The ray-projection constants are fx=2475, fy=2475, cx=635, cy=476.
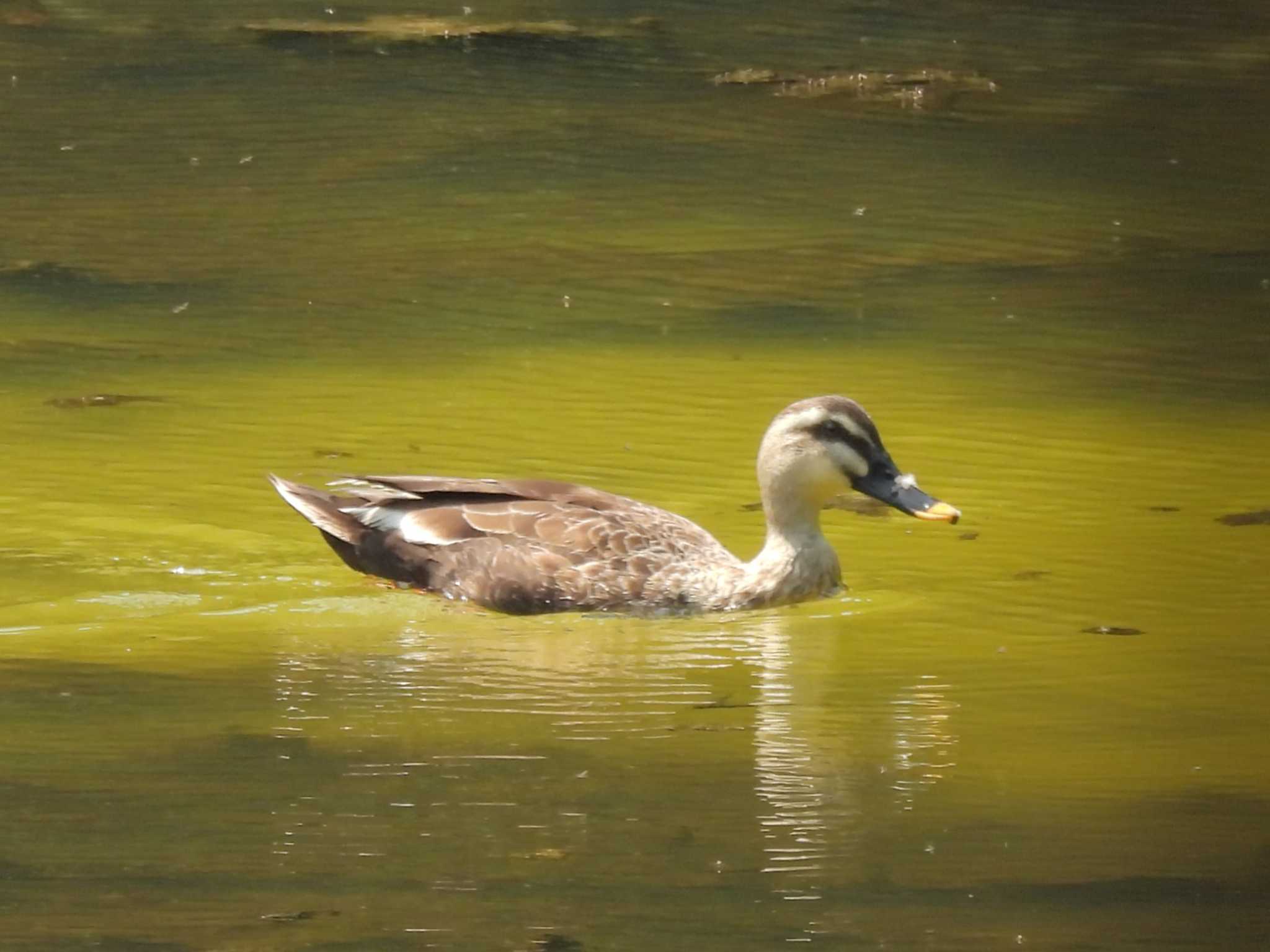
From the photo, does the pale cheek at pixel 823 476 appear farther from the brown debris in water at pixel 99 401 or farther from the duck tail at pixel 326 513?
the brown debris in water at pixel 99 401

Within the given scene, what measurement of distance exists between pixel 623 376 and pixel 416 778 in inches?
181

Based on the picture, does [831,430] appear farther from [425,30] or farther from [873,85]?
[425,30]

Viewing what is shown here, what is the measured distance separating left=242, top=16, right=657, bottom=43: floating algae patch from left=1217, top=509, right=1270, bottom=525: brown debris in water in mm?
8388

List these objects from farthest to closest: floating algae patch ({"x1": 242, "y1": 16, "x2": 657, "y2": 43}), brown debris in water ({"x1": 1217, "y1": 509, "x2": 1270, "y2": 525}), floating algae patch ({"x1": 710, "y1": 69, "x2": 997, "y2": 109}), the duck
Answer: floating algae patch ({"x1": 242, "y1": 16, "x2": 657, "y2": 43}) → floating algae patch ({"x1": 710, "y1": 69, "x2": 997, "y2": 109}) → brown debris in water ({"x1": 1217, "y1": 509, "x2": 1270, "y2": 525}) → the duck

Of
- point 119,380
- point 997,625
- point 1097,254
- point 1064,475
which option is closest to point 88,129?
point 119,380

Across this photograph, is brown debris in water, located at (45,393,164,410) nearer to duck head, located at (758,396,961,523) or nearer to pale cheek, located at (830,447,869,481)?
duck head, located at (758,396,961,523)

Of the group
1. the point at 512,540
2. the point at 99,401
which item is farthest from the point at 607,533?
the point at 99,401

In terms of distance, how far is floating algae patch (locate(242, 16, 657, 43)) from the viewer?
603 inches

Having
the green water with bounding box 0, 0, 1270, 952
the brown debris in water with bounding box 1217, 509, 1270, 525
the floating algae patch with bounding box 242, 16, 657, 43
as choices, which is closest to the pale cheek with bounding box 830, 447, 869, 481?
the green water with bounding box 0, 0, 1270, 952

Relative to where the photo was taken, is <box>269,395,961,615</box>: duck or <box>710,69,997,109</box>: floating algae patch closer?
<box>269,395,961,615</box>: duck

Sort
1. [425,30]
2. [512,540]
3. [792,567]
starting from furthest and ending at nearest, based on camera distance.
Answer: [425,30]
[512,540]
[792,567]

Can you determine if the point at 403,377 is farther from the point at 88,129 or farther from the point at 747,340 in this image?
the point at 88,129

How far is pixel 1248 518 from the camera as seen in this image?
7.65 meters

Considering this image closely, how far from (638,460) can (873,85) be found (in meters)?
7.04
